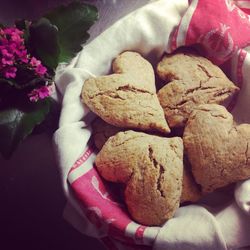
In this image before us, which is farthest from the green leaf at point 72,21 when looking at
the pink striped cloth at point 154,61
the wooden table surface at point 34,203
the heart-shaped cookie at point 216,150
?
the heart-shaped cookie at point 216,150

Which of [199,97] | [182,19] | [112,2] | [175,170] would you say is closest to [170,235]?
[175,170]

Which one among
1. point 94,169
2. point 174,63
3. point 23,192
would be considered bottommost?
point 23,192

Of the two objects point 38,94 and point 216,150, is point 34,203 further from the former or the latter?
point 216,150

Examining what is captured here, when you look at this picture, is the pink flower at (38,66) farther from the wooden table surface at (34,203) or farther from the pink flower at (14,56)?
the wooden table surface at (34,203)

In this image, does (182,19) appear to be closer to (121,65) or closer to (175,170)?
(121,65)

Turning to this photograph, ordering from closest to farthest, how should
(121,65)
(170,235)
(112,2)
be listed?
(170,235)
(121,65)
(112,2)

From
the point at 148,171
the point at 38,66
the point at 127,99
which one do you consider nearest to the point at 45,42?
the point at 38,66
